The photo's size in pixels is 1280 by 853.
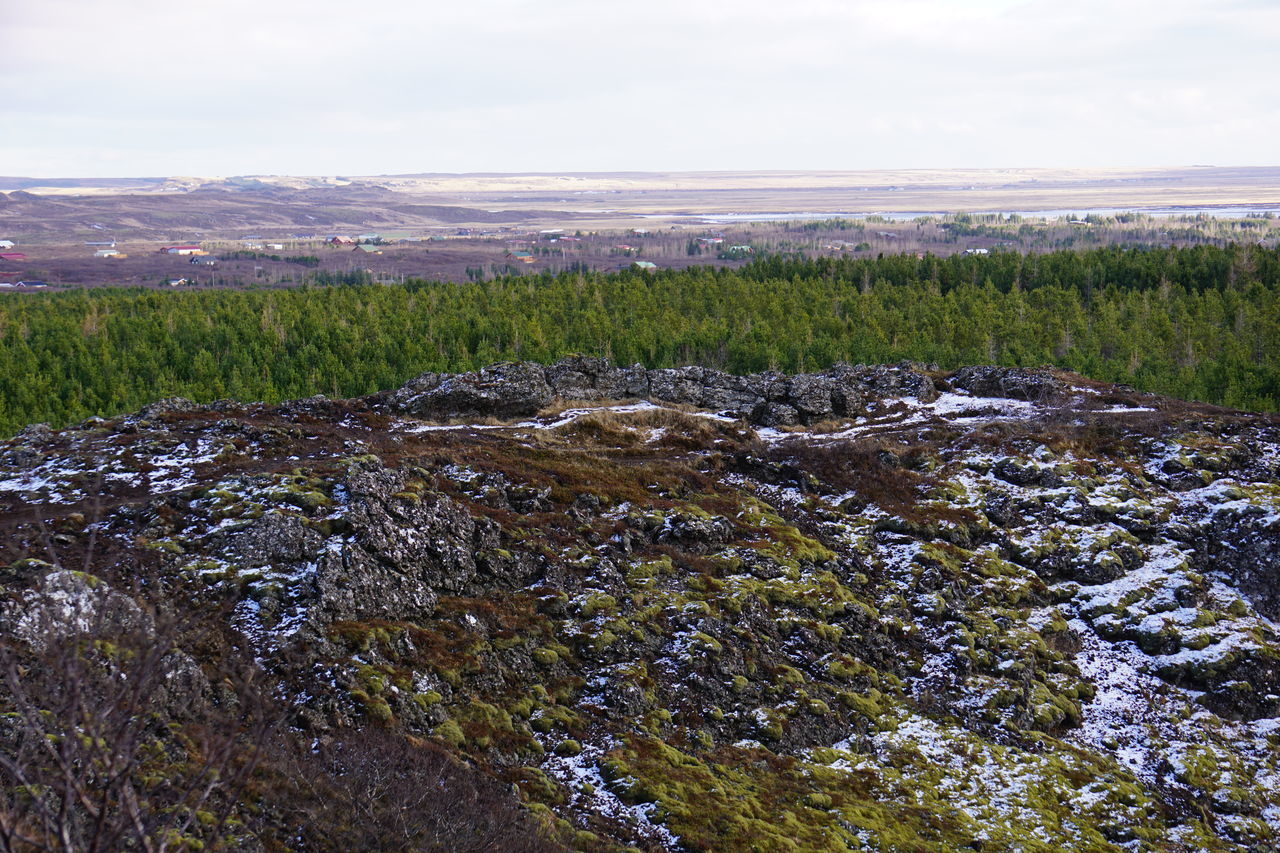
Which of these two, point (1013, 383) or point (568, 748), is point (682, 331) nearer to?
point (1013, 383)

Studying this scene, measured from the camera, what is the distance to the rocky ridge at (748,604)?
90.4 ft

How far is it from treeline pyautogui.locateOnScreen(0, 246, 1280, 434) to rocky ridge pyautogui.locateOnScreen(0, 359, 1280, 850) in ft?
127

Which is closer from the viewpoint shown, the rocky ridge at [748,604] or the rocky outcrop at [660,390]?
the rocky ridge at [748,604]

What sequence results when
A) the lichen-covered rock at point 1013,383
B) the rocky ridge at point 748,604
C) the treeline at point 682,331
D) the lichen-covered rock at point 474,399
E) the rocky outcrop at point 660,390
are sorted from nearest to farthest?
1. the rocky ridge at point 748,604
2. the lichen-covered rock at point 474,399
3. the rocky outcrop at point 660,390
4. the lichen-covered rock at point 1013,383
5. the treeline at point 682,331

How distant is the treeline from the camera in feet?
297

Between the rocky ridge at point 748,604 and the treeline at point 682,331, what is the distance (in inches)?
1528

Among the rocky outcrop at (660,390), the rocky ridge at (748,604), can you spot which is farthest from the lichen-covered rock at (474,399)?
the rocky ridge at (748,604)

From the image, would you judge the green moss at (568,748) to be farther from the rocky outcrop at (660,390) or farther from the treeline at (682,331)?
the treeline at (682,331)

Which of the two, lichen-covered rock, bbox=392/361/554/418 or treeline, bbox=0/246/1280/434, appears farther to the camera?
treeline, bbox=0/246/1280/434

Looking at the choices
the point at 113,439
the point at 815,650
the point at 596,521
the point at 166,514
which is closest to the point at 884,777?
the point at 815,650

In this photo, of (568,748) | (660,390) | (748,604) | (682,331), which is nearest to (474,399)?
(660,390)

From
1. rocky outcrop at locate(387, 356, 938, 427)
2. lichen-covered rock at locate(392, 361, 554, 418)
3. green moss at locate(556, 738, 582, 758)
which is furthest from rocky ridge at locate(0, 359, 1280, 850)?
rocky outcrop at locate(387, 356, 938, 427)

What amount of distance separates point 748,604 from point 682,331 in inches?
2971

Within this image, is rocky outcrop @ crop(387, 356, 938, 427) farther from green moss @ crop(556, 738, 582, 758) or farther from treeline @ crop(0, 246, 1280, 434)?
green moss @ crop(556, 738, 582, 758)
